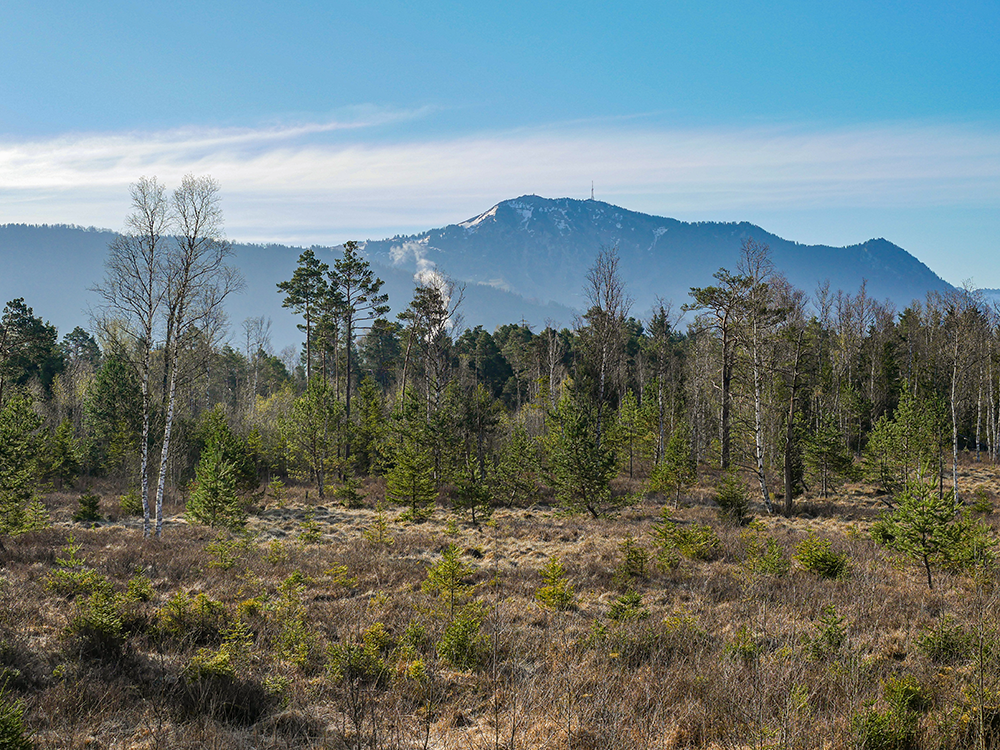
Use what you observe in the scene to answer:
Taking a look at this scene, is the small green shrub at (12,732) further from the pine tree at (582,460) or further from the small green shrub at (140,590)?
the pine tree at (582,460)

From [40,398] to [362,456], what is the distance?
25.0 m

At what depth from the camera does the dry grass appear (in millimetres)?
5051

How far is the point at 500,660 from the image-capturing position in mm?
7074

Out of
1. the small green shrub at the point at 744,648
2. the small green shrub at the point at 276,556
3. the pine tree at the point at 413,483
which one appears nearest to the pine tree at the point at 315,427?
the pine tree at the point at 413,483

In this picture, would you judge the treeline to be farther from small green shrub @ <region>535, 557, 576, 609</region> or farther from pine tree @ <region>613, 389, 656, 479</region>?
small green shrub @ <region>535, 557, 576, 609</region>

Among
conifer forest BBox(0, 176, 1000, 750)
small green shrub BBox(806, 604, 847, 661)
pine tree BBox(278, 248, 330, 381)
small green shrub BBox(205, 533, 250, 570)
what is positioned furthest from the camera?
pine tree BBox(278, 248, 330, 381)

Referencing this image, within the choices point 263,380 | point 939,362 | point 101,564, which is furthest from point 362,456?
point 939,362

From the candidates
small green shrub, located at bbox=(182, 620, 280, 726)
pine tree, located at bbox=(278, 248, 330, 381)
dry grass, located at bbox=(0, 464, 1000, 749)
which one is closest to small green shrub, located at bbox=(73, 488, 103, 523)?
dry grass, located at bbox=(0, 464, 1000, 749)

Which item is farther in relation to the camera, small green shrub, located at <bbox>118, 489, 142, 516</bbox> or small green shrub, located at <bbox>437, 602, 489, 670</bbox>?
small green shrub, located at <bbox>118, 489, 142, 516</bbox>

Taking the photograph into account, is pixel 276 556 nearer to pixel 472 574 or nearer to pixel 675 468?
pixel 472 574

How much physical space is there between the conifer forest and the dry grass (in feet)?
0.18

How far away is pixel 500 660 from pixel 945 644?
5978mm

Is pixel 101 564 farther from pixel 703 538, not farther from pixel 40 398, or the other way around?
pixel 40 398

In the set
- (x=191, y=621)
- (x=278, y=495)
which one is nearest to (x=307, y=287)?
(x=278, y=495)
